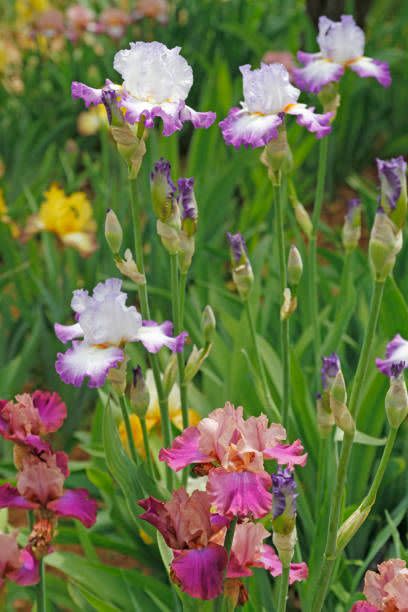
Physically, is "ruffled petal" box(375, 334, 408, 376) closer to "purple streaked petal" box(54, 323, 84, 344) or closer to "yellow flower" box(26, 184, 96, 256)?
"purple streaked petal" box(54, 323, 84, 344)

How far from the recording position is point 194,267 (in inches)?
83.9

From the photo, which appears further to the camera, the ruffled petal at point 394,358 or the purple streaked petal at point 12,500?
the purple streaked petal at point 12,500

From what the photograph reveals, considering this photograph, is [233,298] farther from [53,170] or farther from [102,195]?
[53,170]

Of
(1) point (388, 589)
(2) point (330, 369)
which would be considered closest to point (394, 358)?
(2) point (330, 369)

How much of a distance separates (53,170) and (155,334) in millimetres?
2022

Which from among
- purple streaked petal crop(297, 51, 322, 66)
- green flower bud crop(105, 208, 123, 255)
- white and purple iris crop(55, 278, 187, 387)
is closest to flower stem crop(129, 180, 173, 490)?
green flower bud crop(105, 208, 123, 255)

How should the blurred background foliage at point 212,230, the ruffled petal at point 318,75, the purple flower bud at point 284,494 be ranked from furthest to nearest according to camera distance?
the blurred background foliage at point 212,230, the ruffled petal at point 318,75, the purple flower bud at point 284,494

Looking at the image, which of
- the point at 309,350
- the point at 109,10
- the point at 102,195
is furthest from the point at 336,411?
the point at 109,10

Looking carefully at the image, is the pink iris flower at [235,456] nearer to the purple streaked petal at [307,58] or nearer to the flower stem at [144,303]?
the flower stem at [144,303]

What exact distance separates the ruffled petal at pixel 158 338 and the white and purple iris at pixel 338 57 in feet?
1.91

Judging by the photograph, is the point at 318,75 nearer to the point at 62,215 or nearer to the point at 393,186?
the point at 393,186

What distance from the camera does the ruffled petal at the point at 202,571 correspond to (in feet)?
2.69

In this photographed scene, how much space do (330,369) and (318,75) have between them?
0.65 metres

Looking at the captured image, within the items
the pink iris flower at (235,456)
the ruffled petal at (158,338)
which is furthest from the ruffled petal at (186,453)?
the ruffled petal at (158,338)
